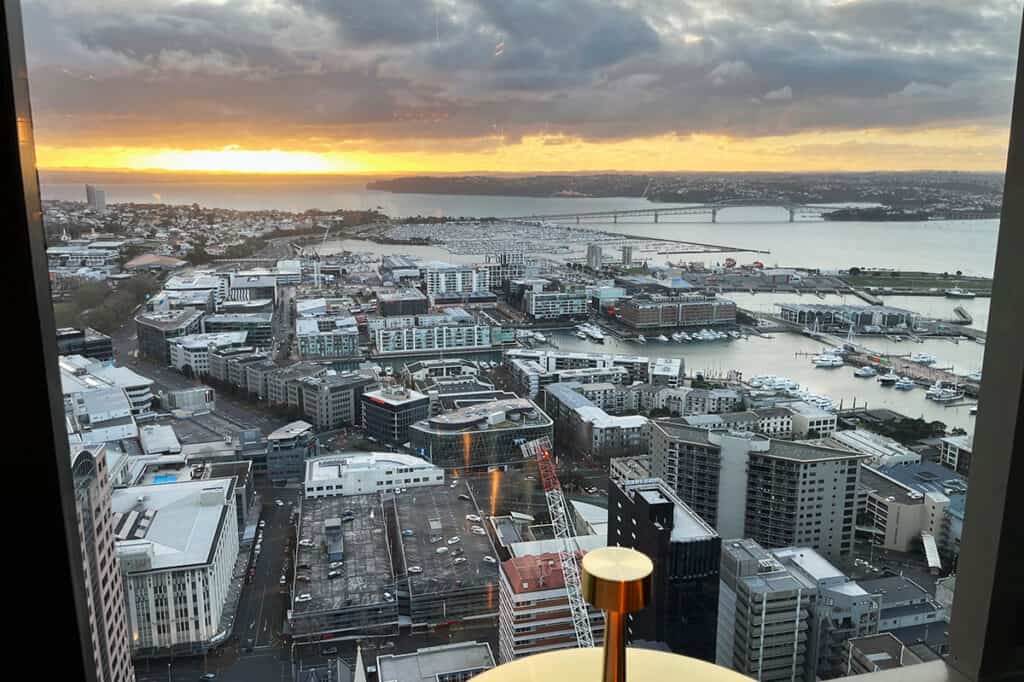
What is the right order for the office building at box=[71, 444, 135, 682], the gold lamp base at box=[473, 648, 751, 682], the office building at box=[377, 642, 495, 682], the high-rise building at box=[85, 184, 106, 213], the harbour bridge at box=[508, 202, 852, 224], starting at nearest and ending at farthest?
the gold lamp base at box=[473, 648, 751, 682], the office building at box=[71, 444, 135, 682], the high-rise building at box=[85, 184, 106, 213], the office building at box=[377, 642, 495, 682], the harbour bridge at box=[508, 202, 852, 224]

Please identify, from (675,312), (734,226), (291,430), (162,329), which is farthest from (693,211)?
(162,329)

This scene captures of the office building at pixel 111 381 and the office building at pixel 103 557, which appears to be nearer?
the office building at pixel 103 557

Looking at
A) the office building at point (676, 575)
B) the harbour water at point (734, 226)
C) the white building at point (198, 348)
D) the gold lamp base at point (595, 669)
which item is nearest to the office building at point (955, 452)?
the harbour water at point (734, 226)

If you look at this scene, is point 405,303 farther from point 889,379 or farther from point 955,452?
point 955,452

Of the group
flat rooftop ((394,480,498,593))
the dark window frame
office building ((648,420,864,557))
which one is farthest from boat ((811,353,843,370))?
the dark window frame

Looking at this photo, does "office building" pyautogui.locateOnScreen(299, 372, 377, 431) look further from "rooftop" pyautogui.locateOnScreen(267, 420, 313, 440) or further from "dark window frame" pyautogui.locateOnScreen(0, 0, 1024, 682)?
"dark window frame" pyautogui.locateOnScreen(0, 0, 1024, 682)

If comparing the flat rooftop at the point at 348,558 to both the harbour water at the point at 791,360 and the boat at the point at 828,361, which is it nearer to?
the harbour water at the point at 791,360
